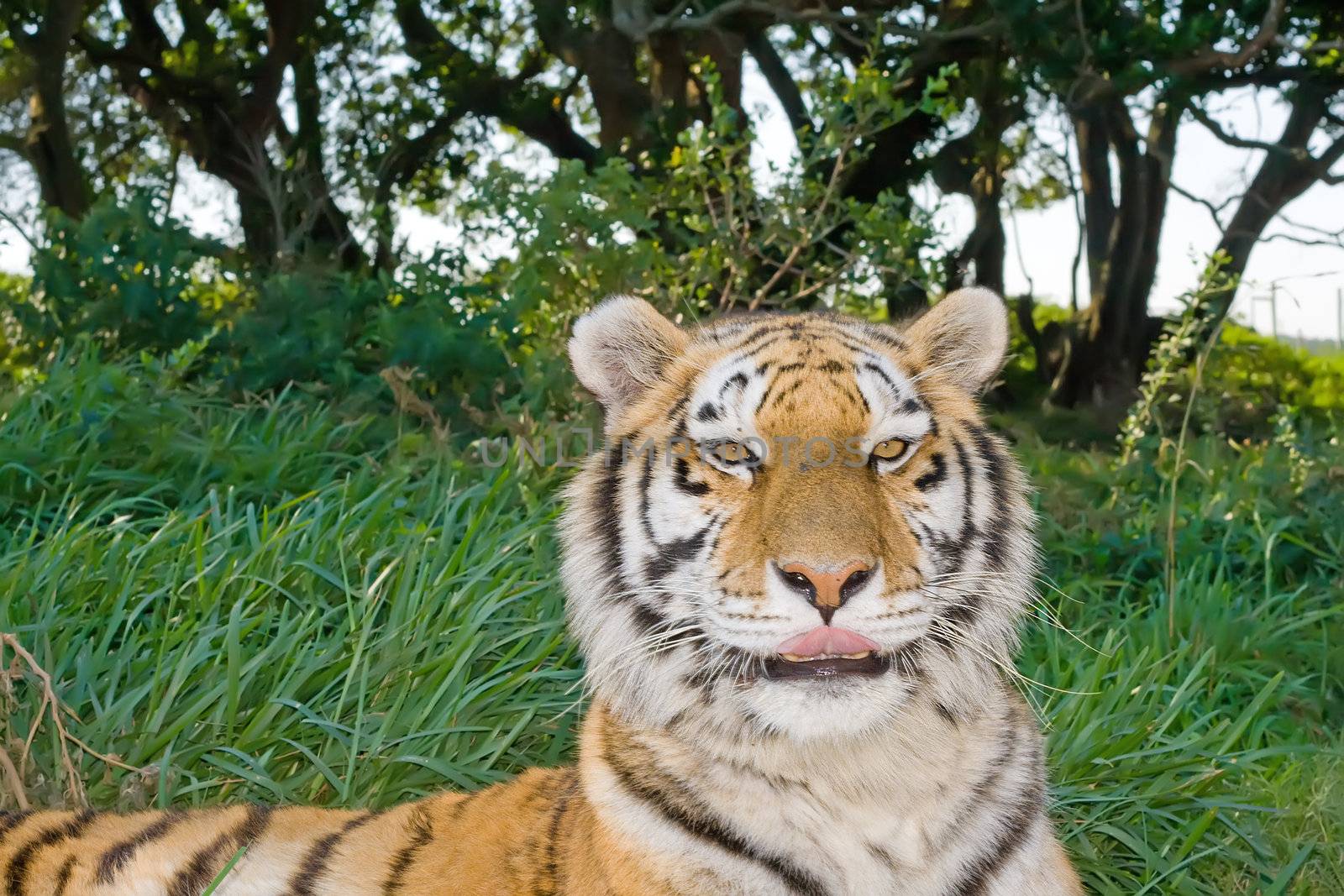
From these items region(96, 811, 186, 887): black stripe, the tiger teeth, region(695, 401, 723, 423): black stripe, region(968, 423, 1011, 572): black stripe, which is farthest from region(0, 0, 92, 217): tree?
the tiger teeth

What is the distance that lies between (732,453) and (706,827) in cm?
64

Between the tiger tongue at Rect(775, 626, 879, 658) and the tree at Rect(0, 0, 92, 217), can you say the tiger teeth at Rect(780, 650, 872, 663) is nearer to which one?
the tiger tongue at Rect(775, 626, 879, 658)

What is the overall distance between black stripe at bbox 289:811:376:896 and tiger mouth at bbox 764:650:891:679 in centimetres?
95

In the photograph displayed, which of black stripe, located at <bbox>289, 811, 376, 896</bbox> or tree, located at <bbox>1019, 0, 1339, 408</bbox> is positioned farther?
tree, located at <bbox>1019, 0, 1339, 408</bbox>

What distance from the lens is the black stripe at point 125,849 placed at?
96.8 inches

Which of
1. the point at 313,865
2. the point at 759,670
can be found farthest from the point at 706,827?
the point at 313,865

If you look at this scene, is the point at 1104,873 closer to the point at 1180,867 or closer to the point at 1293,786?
the point at 1180,867

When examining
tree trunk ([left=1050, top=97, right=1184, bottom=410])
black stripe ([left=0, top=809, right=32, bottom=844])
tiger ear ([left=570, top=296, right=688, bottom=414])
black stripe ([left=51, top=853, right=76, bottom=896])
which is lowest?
black stripe ([left=51, top=853, right=76, bottom=896])

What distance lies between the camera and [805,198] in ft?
23.3

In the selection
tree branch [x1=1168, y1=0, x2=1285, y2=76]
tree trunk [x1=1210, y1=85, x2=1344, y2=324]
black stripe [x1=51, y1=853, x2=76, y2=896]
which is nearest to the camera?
black stripe [x1=51, y1=853, x2=76, y2=896]

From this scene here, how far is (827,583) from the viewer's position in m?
2.04

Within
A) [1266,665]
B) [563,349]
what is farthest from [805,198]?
[1266,665]

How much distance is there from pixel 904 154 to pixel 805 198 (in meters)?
4.75

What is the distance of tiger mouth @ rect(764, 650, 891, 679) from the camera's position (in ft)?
6.92
